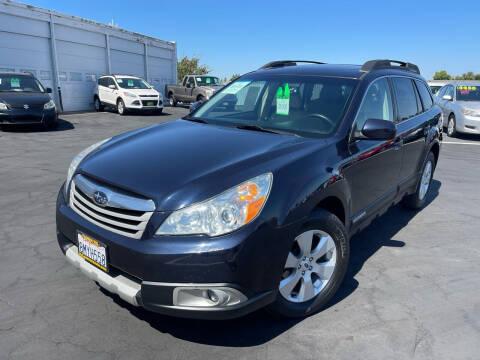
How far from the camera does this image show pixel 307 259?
261 centimetres

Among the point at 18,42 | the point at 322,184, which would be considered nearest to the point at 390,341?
the point at 322,184

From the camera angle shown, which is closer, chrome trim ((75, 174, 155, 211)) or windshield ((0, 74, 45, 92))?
chrome trim ((75, 174, 155, 211))

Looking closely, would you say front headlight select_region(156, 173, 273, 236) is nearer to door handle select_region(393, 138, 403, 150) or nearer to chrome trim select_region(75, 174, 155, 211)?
chrome trim select_region(75, 174, 155, 211)

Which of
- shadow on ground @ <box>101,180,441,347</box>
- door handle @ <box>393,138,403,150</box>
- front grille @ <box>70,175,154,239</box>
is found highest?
door handle @ <box>393,138,403,150</box>

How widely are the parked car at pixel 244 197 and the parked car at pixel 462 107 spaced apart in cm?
909

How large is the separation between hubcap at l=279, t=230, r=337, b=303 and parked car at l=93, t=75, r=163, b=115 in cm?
1530

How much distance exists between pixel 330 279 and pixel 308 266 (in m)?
0.29

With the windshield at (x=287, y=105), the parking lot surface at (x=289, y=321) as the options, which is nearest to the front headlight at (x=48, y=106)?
the parking lot surface at (x=289, y=321)

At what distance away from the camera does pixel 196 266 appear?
2061mm

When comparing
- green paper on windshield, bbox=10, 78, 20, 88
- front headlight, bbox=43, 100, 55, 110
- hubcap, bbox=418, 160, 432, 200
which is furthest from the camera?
green paper on windshield, bbox=10, 78, 20, 88

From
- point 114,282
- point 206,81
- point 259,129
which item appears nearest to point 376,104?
point 259,129

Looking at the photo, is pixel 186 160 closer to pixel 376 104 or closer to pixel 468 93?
pixel 376 104

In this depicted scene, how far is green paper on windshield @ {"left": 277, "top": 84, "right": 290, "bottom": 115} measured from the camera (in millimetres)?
3401

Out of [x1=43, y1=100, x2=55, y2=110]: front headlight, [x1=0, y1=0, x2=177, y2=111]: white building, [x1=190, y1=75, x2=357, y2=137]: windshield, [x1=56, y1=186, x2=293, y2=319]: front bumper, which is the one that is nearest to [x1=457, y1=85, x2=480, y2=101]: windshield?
[x1=190, y1=75, x2=357, y2=137]: windshield
